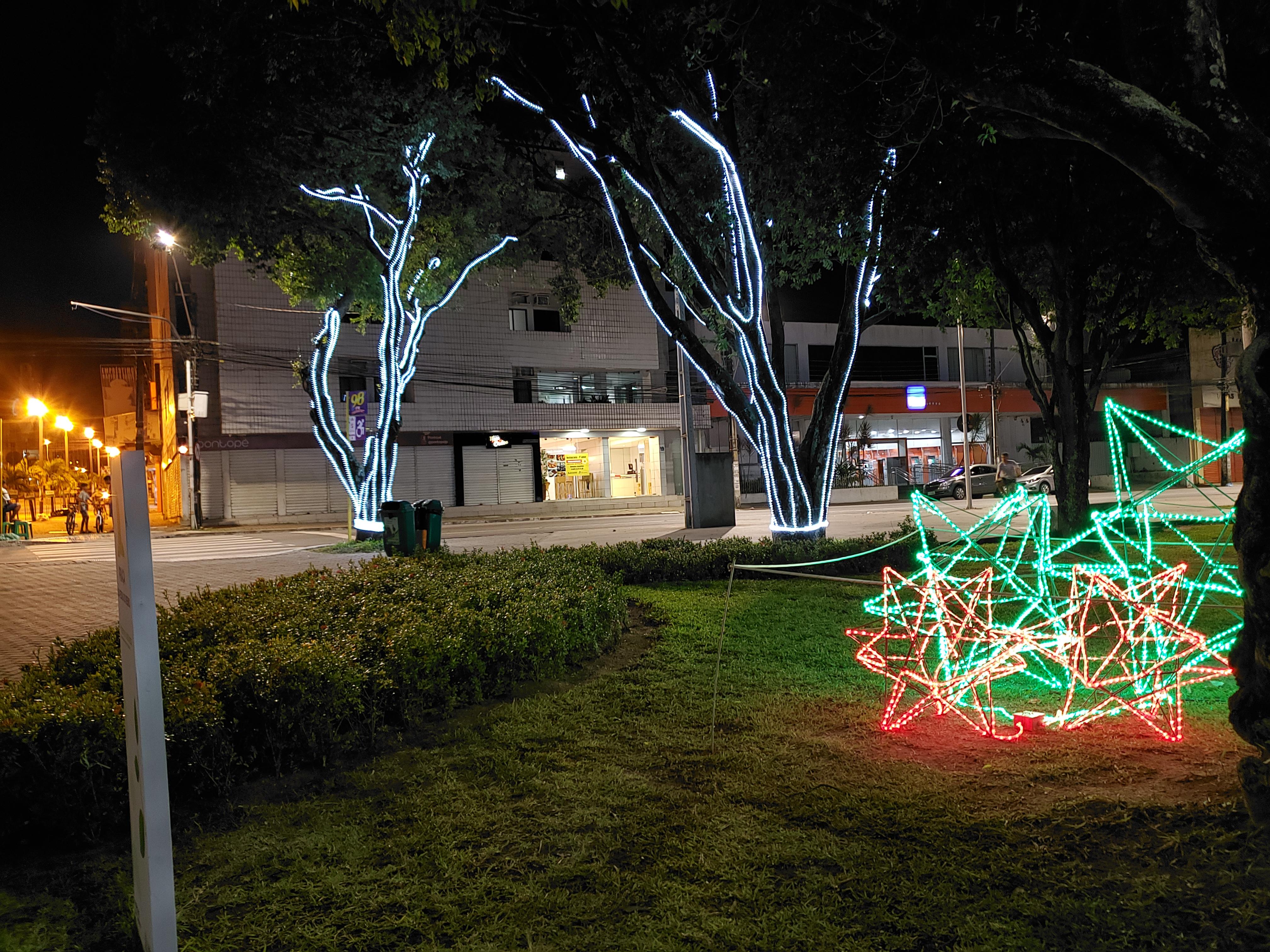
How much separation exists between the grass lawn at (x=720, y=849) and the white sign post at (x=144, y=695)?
0.58 m

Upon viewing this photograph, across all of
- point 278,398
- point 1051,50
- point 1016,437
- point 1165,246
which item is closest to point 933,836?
point 1051,50

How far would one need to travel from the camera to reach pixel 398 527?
16.1m

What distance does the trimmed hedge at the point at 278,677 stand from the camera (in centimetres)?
409

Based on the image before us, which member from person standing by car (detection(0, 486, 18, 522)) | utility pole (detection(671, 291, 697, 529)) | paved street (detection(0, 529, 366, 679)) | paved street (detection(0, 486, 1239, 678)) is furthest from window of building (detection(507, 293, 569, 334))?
person standing by car (detection(0, 486, 18, 522))

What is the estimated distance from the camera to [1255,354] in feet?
11.6

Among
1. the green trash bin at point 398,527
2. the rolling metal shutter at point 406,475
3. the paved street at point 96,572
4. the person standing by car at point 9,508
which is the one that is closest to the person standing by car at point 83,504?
the person standing by car at point 9,508

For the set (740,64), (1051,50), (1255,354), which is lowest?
(1255,354)

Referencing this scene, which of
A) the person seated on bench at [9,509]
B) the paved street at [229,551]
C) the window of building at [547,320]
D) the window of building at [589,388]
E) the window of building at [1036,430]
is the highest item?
the window of building at [547,320]

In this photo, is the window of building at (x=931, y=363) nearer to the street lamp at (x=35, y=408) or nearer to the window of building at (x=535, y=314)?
the window of building at (x=535, y=314)

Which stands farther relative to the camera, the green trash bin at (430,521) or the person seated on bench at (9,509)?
the person seated on bench at (9,509)

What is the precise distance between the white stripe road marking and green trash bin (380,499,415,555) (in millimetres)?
4234

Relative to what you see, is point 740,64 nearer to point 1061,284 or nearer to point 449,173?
point 1061,284

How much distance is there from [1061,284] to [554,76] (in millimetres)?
8905

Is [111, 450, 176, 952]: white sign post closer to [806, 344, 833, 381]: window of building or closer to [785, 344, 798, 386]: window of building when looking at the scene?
[785, 344, 798, 386]: window of building
